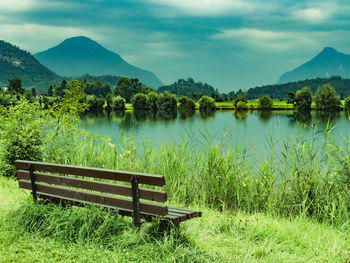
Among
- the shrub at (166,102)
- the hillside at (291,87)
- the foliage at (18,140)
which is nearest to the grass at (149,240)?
the foliage at (18,140)

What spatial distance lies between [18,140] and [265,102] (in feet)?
278

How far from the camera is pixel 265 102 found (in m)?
88.4

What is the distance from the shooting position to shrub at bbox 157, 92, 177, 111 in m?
89.9

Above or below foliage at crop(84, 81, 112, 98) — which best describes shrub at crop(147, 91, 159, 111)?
below

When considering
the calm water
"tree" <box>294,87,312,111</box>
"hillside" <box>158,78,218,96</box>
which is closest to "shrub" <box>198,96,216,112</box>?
"tree" <box>294,87,312,111</box>

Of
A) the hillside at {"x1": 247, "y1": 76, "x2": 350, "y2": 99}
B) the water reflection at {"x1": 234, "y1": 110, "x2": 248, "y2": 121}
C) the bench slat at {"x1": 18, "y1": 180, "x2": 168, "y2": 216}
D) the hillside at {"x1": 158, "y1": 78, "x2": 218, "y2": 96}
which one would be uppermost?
the hillside at {"x1": 158, "y1": 78, "x2": 218, "y2": 96}

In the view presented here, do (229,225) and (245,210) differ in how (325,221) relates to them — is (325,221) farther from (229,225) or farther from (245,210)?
(229,225)

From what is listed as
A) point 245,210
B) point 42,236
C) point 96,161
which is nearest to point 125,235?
point 42,236

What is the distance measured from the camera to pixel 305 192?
5793mm

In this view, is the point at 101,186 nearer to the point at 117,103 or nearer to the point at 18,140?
the point at 18,140

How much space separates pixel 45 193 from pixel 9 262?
4.18ft

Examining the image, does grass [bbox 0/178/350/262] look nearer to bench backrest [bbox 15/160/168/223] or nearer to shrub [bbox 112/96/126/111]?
bench backrest [bbox 15/160/168/223]

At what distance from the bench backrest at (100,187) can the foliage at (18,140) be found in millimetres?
3373

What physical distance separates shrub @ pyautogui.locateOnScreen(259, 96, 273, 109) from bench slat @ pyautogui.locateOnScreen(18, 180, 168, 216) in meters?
87.1
